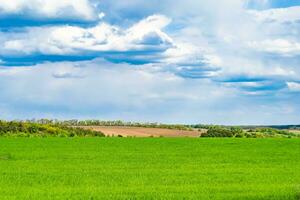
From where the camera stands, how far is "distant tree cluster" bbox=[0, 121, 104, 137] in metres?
94.2

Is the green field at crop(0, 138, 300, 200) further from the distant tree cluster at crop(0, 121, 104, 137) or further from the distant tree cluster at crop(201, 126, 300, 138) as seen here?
the distant tree cluster at crop(201, 126, 300, 138)

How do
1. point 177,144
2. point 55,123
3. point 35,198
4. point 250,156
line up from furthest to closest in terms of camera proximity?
point 55,123 → point 177,144 → point 250,156 → point 35,198

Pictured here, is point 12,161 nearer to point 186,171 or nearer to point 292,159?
point 186,171

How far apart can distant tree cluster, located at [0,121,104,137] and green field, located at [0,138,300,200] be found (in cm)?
3746

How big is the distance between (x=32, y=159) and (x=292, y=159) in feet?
60.6

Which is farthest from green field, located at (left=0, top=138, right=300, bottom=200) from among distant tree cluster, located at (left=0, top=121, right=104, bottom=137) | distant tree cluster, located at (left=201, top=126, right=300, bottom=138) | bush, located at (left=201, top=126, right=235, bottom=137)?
distant tree cluster, located at (left=201, top=126, right=300, bottom=138)

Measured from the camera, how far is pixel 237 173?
3681cm

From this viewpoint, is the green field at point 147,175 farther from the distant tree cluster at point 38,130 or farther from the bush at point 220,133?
the bush at point 220,133

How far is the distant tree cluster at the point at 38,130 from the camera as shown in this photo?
94.2 meters

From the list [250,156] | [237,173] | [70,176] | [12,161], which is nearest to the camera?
[70,176]

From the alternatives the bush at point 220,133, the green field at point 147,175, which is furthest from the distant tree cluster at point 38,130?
the green field at point 147,175

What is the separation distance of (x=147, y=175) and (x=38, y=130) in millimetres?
64365

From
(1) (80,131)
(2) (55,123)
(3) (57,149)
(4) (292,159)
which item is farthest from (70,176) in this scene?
(2) (55,123)

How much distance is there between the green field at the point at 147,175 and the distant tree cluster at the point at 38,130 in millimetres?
37463
